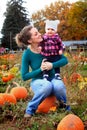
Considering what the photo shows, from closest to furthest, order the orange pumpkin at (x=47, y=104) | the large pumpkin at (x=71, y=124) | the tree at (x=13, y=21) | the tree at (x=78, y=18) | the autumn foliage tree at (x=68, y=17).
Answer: the large pumpkin at (x=71, y=124) → the orange pumpkin at (x=47, y=104) → the tree at (x=78, y=18) → the autumn foliage tree at (x=68, y=17) → the tree at (x=13, y=21)

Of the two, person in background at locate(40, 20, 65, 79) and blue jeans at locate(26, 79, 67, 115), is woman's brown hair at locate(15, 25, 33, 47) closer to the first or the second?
person in background at locate(40, 20, 65, 79)

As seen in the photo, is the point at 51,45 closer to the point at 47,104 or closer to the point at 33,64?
the point at 33,64

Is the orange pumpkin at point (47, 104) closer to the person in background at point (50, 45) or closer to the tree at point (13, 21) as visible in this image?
the person in background at point (50, 45)

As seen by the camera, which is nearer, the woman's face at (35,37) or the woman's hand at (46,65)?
the woman's hand at (46,65)

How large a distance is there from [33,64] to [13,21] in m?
73.5

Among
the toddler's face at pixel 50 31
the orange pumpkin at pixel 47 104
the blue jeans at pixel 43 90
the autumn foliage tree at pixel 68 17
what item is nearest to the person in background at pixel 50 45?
the toddler's face at pixel 50 31

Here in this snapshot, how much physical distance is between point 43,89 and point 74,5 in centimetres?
6238

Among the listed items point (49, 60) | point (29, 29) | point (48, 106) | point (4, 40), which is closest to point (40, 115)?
point (48, 106)

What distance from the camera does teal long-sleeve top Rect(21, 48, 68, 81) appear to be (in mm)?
5055

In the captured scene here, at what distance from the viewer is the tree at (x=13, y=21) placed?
74.2 m

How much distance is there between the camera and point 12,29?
249ft

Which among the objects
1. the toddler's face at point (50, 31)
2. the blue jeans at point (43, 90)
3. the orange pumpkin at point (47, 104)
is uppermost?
the toddler's face at point (50, 31)

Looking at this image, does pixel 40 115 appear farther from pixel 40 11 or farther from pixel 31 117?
pixel 40 11

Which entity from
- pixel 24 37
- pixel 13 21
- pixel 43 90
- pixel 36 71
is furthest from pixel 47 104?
pixel 13 21
